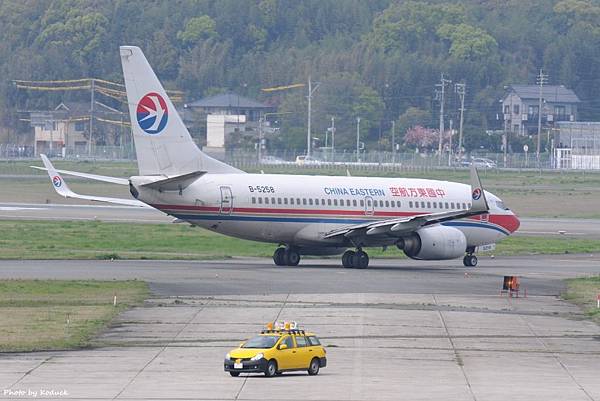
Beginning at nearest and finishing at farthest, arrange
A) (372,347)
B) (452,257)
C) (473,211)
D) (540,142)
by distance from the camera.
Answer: (372,347) → (473,211) → (452,257) → (540,142)

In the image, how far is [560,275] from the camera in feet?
189

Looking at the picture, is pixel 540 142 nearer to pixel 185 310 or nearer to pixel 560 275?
pixel 560 275

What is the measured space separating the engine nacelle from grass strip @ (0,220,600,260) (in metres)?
9.19

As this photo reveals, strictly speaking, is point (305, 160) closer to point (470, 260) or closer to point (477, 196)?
point (470, 260)

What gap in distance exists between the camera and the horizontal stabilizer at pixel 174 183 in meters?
53.1

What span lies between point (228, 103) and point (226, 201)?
442ft

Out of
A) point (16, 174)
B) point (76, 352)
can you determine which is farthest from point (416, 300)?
point (16, 174)

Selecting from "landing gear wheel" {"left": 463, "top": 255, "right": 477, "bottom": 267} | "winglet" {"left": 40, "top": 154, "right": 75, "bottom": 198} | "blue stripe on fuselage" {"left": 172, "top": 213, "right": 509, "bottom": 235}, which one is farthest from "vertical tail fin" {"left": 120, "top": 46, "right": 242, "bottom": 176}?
"landing gear wheel" {"left": 463, "top": 255, "right": 477, "bottom": 267}

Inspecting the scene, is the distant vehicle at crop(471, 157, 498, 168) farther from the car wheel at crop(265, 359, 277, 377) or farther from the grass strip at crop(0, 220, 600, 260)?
the car wheel at crop(265, 359, 277, 377)

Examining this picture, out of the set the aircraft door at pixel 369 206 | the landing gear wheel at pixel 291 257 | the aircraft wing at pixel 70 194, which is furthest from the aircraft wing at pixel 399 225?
the aircraft wing at pixel 70 194

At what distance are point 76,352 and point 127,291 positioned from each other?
1277 centimetres

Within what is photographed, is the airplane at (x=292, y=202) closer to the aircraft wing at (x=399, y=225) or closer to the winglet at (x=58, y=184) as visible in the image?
the aircraft wing at (x=399, y=225)

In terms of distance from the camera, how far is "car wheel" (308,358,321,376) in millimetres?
30656

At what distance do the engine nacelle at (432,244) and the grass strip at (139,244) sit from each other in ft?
30.2
